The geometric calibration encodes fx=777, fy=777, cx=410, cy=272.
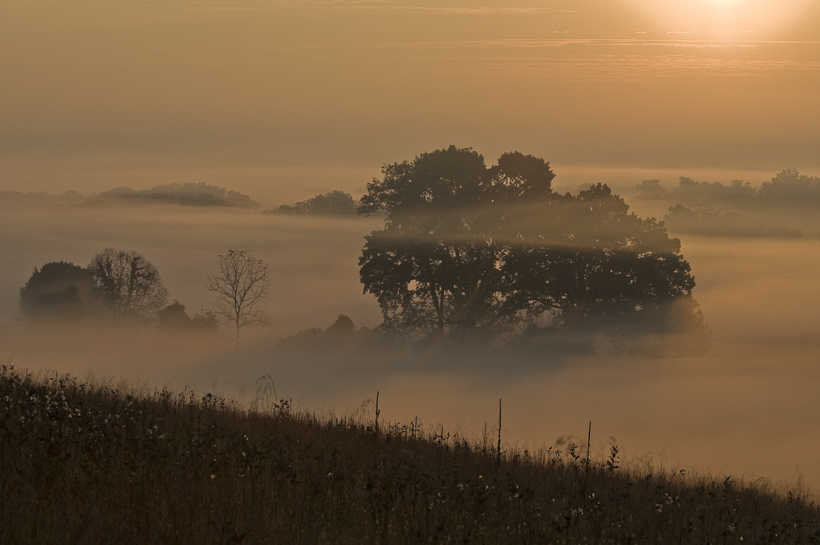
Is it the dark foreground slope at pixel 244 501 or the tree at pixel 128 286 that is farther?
the tree at pixel 128 286

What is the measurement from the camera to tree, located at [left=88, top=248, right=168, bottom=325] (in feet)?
209

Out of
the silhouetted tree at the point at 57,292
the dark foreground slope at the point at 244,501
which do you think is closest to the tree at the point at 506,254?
the dark foreground slope at the point at 244,501

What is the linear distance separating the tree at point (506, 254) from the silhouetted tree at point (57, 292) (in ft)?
108

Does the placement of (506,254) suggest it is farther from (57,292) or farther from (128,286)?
(57,292)

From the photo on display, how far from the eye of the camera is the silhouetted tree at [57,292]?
6425 cm

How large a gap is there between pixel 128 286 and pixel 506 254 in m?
36.1

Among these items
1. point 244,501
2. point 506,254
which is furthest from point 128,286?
point 244,501

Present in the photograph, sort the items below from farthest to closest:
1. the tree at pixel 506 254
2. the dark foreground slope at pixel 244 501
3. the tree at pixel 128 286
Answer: the tree at pixel 128 286 → the tree at pixel 506 254 → the dark foreground slope at pixel 244 501

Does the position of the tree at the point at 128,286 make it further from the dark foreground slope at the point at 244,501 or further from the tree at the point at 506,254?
the dark foreground slope at the point at 244,501

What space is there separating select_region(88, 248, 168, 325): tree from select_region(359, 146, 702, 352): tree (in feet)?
92.1

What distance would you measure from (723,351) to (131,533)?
74.8 metres

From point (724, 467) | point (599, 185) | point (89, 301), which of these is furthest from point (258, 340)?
point (724, 467)

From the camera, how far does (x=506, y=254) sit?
41.8 meters

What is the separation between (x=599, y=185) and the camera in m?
41.4
